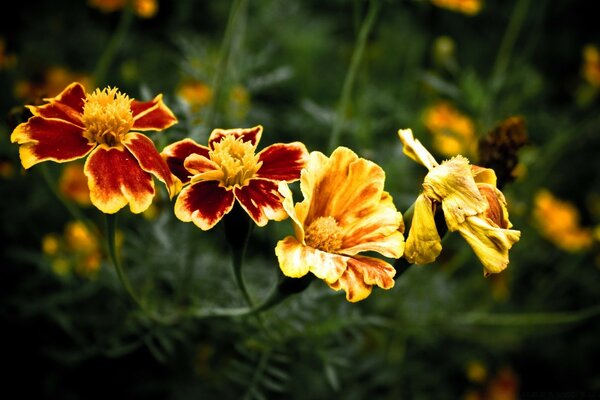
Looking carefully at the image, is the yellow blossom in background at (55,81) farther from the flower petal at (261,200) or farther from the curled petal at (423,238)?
the curled petal at (423,238)

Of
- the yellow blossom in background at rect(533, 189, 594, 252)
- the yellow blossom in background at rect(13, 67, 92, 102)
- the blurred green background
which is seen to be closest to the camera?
the blurred green background

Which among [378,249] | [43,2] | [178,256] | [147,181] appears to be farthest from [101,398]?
[43,2]

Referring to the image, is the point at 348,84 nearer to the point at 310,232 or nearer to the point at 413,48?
the point at 310,232

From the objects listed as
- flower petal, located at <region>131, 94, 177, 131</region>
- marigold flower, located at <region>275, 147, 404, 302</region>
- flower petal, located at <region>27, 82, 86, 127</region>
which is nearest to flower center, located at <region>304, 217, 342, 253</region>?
marigold flower, located at <region>275, 147, 404, 302</region>

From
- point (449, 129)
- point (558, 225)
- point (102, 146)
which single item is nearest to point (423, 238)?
point (102, 146)

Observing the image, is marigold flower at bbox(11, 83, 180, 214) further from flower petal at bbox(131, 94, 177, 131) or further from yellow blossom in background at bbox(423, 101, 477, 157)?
yellow blossom in background at bbox(423, 101, 477, 157)
